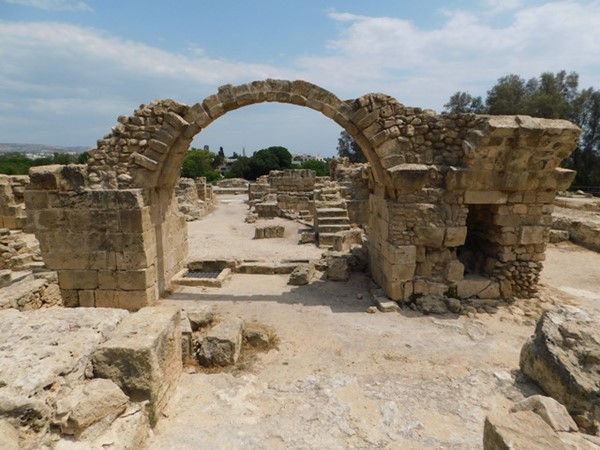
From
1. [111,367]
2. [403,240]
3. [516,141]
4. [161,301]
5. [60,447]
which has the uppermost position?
[516,141]

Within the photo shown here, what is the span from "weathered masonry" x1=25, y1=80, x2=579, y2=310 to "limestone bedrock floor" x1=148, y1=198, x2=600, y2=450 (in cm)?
101

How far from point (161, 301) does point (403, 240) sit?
4.95 meters

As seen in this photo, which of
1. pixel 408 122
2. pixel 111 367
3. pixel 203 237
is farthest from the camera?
pixel 203 237

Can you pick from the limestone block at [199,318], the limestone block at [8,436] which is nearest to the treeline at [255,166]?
the limestone block at [199,318]

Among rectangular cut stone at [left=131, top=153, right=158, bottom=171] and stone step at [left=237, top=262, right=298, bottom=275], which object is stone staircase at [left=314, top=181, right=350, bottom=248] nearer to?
stone step at [left=237, top=262, right=298, bottom=275]

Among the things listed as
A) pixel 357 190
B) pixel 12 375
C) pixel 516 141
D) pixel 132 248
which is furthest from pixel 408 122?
pixel 357 190

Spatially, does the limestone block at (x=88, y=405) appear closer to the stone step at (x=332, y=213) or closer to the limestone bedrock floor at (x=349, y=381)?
the limestone bedrock floor at (x=349, y=381)

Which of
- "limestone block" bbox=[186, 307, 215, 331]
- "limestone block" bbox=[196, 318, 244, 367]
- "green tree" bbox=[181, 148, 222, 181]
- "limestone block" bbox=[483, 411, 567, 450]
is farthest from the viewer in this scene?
→ "green tree" bbox=[181, 148, 222, 181]

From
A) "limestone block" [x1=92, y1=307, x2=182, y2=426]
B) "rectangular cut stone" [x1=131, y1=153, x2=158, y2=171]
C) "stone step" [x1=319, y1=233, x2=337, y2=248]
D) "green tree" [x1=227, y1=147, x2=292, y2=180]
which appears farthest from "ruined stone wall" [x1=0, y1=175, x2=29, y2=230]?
"green tree" [x1=227, y1=147, x2=292, y2=180]

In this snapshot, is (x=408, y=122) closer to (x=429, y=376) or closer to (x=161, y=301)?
(x=429, y=376)

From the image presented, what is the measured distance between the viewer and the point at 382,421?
145 inches

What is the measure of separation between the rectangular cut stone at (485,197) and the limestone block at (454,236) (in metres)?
0.54

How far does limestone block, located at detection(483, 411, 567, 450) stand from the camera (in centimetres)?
238

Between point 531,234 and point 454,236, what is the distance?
58.4 inches
